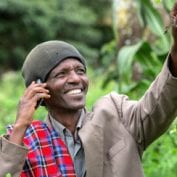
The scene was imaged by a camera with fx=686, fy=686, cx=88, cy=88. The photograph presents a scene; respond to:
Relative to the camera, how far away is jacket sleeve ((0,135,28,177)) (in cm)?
293

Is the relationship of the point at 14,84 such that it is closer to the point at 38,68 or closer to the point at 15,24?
the point at 15,24

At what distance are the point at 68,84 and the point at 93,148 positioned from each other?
1.02ft

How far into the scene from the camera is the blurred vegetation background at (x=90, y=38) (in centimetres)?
492

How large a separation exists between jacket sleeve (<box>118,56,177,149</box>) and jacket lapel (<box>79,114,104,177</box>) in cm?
14

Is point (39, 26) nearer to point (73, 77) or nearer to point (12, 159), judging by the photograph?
point (73, 77)

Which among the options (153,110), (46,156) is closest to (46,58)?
(46,156)

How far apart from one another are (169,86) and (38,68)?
2.21ft

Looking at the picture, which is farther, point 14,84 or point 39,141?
point 14,84

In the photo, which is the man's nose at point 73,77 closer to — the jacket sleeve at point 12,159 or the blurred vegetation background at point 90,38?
the jacket sleeve at point 12,159

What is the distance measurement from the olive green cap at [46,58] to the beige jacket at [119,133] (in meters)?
0.27

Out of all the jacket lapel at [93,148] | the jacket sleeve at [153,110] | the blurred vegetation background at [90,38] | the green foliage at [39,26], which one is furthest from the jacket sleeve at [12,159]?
the green foliage at [39,26]

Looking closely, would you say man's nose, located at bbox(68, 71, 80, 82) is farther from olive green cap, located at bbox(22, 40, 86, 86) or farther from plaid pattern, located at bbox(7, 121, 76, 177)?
plaid pattern, located at bbox(7, 121, 76, 177)

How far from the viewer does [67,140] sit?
316 cm

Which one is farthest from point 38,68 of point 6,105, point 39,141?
point 6,105
